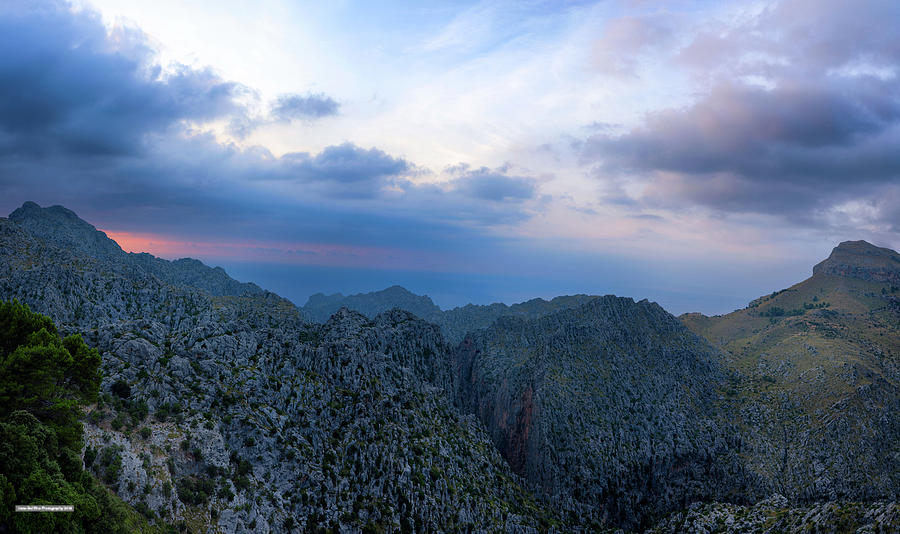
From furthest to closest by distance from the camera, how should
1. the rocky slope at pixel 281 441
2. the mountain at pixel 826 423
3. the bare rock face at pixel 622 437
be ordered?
the bare rock face at pixel 622 437, the mountain at pixel 826 423, the rocky slope at pixel 281 441

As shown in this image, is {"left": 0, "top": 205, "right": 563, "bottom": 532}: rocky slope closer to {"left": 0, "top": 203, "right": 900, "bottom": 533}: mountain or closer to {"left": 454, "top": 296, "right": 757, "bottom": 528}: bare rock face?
{"left": 0, "top": 203, "right": 900, "bottom": 533}: mountain

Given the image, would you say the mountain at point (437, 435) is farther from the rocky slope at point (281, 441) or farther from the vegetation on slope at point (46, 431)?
the vegetation on slope at point (46, 431)

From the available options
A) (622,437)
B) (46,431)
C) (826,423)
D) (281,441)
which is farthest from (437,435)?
(826,423)

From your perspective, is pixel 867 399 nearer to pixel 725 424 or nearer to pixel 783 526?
pixel 725 424

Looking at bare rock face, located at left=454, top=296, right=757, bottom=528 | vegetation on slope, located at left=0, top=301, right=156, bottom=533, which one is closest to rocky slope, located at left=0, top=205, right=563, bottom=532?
vegetation on slope, located at left=0, top=301, right=156, bottom=533

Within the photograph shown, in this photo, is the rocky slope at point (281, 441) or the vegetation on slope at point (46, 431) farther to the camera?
the rocky slope at point (281, 441)

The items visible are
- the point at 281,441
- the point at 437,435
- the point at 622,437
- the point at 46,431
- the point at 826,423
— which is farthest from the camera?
the point at 622,437

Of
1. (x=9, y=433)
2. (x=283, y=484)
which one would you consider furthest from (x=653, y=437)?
(x=9, y=433)

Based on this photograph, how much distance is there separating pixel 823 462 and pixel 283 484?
166m

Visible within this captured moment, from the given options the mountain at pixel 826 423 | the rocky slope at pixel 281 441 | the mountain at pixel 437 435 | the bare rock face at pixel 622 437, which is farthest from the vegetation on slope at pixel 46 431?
the mountain at pixel 826 423

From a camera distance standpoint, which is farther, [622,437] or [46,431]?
[622,437]

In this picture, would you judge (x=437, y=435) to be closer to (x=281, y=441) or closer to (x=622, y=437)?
(x=281, y=441)

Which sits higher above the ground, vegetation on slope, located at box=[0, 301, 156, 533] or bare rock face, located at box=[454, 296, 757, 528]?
vegetation on slope, located at box=[0, 301, 156, 533]

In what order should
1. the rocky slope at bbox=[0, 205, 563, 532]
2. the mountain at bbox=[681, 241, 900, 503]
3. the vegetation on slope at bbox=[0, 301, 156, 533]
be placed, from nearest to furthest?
1. the vegetation on slope at bbox=[0, 301, 156, 533]
2. the rocky slope at bbox=[0, 205, 563, 532]
3. the mountain at bbox=[681, 241, 900, 503]
